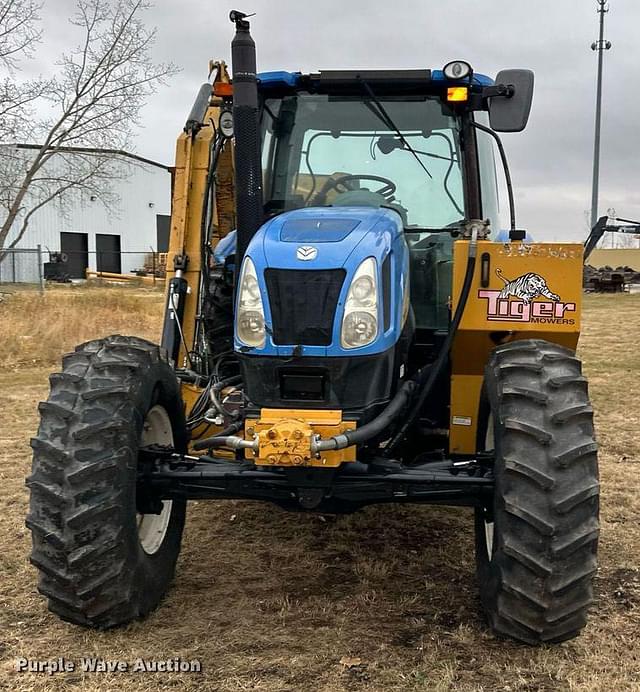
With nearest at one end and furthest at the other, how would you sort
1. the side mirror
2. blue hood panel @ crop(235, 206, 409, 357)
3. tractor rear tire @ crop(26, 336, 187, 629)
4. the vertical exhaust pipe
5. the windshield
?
1. tractor rear tire @ crop(26, 336, 187, 629)
2. blue hood panel @ crop(235, 206, 409, 357)
3. the vertical exhaust pipe
4. the side mirror
5. the windshield

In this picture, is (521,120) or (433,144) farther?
(433,144)

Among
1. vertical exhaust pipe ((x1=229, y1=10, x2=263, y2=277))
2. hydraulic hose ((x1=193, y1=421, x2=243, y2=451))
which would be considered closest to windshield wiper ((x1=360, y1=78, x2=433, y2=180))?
vertical exhaust pipe ((x1=229, y1=10, x2=263, y2=277))

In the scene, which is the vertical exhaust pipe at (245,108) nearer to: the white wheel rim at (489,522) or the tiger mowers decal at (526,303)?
the tiger mowers decal at (526,303)

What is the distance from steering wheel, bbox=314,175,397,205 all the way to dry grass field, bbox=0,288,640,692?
6.54ft

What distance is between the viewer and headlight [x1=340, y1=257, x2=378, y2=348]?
3229mm

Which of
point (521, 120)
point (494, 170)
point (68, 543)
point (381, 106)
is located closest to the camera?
point (68, 543)

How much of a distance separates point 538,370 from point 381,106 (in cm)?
190

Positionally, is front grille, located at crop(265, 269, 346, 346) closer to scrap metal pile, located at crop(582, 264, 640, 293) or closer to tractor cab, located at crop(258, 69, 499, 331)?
tractor cab, located at crop(258, 69, 499, 331)

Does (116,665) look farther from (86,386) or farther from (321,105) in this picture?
(321,105)

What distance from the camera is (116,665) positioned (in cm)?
315

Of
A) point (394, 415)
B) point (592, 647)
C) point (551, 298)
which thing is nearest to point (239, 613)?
point (394, 415)

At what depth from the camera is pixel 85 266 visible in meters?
38.5

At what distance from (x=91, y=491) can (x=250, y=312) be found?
972 mm

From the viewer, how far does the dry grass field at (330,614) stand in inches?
121
